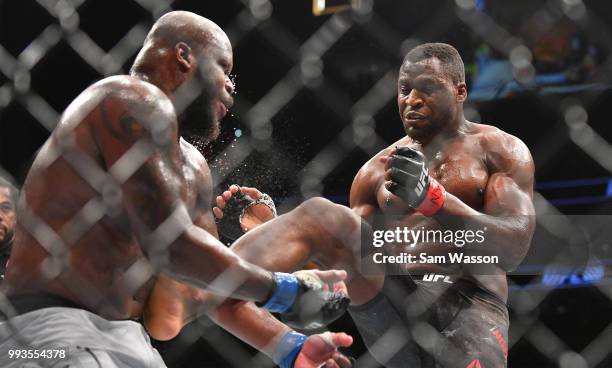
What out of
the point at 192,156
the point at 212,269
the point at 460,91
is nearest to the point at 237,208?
the point at 192,156

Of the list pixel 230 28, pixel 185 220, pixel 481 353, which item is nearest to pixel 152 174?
pixel 185 220

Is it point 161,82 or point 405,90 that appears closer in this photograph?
point 161,82

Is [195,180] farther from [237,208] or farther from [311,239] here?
[237,208]

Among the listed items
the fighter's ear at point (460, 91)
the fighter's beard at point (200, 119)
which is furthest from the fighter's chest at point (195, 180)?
the fighter's ear at point (460, 91)

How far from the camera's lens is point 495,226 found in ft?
6.88

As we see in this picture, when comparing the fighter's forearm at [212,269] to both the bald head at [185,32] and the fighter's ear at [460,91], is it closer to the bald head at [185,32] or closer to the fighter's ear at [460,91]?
the bald head at [185,32]

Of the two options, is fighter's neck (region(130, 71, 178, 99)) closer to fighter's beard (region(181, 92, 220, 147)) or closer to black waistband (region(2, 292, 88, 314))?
fighter's beard (region(181, 92, 220, 147))

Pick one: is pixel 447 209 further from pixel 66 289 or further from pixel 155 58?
pixel 66 289

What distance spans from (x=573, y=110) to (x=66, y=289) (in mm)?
2621

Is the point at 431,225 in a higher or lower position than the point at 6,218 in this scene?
lower

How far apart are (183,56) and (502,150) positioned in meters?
0.95

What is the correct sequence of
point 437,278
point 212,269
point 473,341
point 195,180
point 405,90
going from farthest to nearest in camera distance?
point 405,90 < point 437,278 < point 473,341 < point 195,180 < point 212,269

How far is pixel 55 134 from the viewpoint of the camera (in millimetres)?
1539

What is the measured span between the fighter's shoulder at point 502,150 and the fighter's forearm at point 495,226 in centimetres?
14
